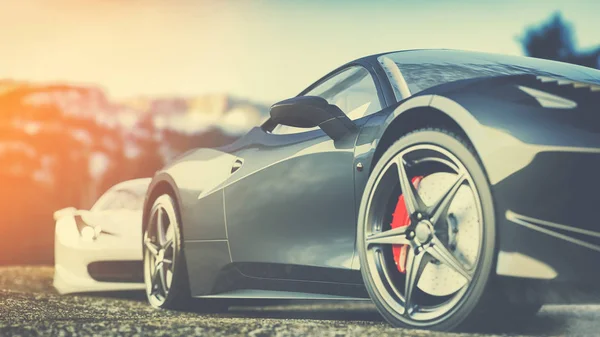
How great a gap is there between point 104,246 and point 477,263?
437 centimetres

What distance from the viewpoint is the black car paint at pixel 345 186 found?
10.2 ft

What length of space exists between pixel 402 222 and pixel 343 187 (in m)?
0.41

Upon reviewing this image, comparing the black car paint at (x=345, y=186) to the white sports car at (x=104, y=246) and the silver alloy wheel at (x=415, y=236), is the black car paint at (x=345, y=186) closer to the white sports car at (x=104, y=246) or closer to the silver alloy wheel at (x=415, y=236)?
the silver alloy wheel at (x=415, y=236)

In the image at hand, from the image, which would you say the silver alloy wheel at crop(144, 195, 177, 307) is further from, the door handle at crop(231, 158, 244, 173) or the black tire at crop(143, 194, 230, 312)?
the door handle at crop(231, 158, 244, 173)

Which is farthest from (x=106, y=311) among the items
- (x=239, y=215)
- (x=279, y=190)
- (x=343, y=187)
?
(x=343, y=187)

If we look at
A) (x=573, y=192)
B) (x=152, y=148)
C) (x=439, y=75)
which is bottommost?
(x=152, y=148)

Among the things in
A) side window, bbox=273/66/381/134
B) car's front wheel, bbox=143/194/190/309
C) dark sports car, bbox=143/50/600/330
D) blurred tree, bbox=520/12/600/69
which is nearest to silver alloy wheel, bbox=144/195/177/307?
car's front wheel, bbox=143/194/190/309

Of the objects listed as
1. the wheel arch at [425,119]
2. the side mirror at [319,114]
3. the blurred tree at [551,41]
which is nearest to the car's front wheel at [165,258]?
the side mirror at [319,114]

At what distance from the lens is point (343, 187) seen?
13.0 feet

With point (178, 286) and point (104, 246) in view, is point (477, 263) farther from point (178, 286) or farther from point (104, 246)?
point (104, 246)

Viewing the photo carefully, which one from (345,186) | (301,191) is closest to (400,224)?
(345,186)

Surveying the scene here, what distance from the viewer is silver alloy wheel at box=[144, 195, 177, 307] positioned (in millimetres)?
5629

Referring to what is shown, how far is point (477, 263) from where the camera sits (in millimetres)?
3143

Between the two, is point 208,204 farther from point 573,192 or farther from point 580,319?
point 573,192
